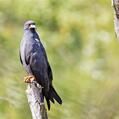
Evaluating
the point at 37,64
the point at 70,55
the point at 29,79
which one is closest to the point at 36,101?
the point at 29,79

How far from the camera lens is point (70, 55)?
14539 millimetres

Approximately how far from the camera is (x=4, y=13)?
13.9 metres

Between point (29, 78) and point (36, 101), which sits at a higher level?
point (29, 78)

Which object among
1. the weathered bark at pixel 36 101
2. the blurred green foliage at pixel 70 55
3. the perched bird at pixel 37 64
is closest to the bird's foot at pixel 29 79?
the perched bird at pixel 37 64

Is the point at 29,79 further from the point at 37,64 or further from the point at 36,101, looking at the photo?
the point at 36,101

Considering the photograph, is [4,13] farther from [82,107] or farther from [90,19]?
[82,107]

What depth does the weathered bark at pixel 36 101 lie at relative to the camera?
259 inches

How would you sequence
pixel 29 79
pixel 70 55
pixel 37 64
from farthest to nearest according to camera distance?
pixel 70 55 → pixel 37 64 → pixel 29 79

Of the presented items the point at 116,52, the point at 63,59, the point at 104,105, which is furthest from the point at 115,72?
the point at 104,105

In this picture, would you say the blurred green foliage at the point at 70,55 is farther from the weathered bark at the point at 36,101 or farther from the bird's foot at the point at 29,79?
the weathered bark at the point at 36,101

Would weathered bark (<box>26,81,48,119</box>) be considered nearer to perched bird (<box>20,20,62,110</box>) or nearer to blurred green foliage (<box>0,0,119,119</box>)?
perched bird (<box>20,20,62,110</box>)

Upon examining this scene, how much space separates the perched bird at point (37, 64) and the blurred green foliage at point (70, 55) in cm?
53

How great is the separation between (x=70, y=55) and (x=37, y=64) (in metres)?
6.74

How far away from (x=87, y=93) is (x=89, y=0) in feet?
15.5
